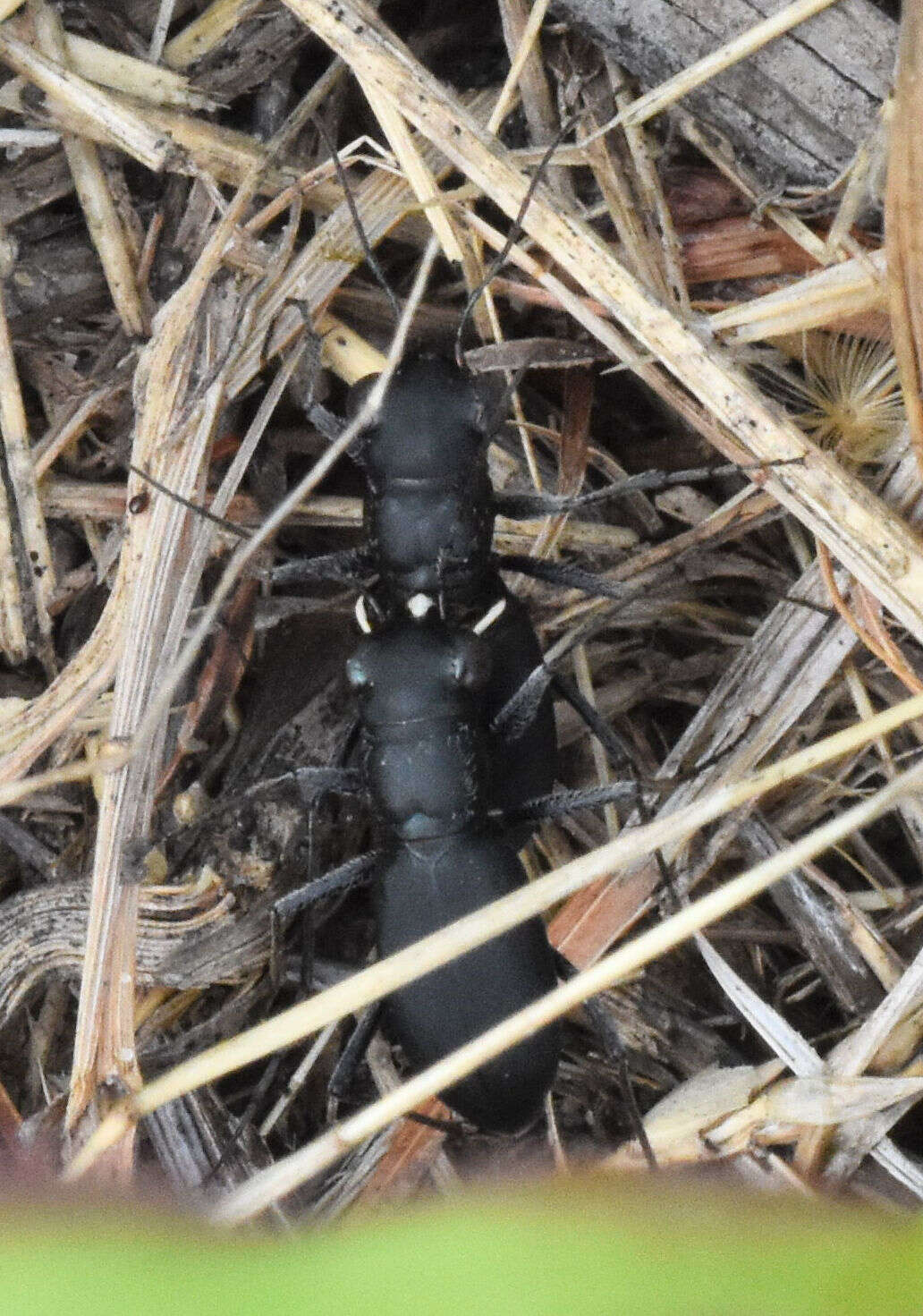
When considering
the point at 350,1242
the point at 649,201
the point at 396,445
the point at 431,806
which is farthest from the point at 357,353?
the point at 350,1242

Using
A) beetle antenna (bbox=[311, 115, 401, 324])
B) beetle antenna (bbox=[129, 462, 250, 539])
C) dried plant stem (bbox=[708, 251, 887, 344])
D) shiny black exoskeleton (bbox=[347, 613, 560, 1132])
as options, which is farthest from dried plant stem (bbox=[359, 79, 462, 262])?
shiny black exoskeleton (bbox=[347, 613, 560, 1132])

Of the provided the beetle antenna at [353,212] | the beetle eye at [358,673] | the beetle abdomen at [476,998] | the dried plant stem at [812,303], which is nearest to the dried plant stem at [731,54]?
the dried plant stem at [812,303]

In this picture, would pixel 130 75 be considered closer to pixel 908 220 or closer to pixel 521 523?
pixel 521 523

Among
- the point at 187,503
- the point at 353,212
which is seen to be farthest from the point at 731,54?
the point at 187,503

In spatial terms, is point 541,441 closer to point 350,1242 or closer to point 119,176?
point 119,176

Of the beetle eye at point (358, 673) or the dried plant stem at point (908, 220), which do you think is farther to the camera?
the beetle eye at point (358, 673)

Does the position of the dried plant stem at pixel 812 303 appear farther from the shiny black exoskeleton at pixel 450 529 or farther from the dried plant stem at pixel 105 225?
the dried plant stem at pixel 105 225
